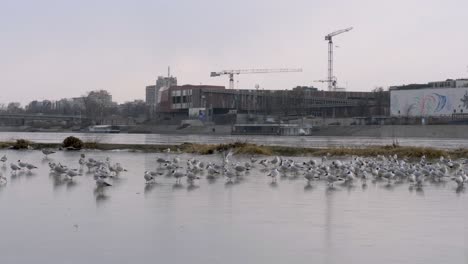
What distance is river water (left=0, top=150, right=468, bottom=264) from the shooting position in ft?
35.1

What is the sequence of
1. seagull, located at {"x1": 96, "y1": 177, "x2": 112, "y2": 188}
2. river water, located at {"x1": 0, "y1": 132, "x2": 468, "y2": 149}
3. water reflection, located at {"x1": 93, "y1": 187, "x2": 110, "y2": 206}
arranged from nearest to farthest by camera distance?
water reflection, located at {"x1": 93, "y1": 187, "x2": 110, "y2": 206}, seagull, located at {"x1": 96, "y1": 177, "x2": 112, "y2": 188}, river water, located at {"x1": 0, "y1": 132, "x2": 468, "y2": 149}

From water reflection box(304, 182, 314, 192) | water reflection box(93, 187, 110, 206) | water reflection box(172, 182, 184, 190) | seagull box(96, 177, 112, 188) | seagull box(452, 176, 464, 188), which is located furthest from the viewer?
seagull box(452, 176, 464, 188)

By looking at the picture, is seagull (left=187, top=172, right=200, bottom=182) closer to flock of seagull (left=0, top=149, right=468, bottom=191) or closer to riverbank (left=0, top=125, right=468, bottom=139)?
flock of seagull (left=0, top=149, right=468, bottom=191)

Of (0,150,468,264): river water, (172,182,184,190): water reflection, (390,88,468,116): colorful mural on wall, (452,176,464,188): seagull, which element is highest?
(390,88,468,116): colorful mural on wall

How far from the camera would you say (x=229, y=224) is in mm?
13586

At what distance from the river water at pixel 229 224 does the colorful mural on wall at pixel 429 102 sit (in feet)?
380

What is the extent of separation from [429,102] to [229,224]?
12715 cm

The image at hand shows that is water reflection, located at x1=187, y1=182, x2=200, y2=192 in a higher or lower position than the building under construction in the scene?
lower

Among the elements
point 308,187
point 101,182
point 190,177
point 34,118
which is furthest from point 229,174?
point 34,118

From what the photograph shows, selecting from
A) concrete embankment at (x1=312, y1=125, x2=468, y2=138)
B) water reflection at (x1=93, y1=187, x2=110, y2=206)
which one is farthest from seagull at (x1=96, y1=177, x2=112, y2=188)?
concrete embankment at (x1=312, y1=125, x2=468, y2=138)

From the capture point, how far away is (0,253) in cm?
1057

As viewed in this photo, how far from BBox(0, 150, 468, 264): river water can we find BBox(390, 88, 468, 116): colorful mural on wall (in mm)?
115716

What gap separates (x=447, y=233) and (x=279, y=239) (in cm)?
344

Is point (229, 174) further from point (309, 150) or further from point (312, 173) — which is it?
point (309, 150)
